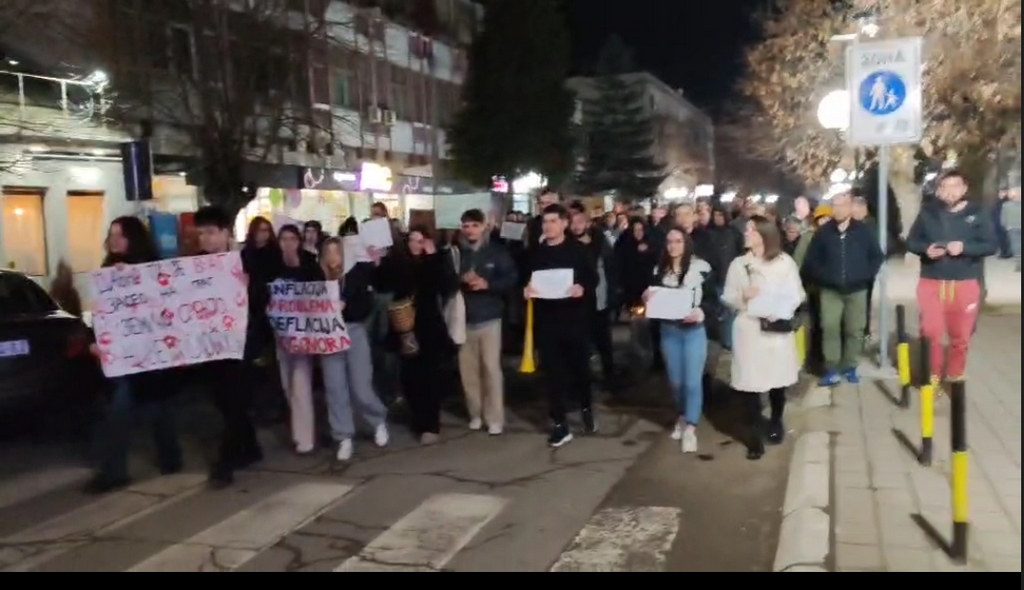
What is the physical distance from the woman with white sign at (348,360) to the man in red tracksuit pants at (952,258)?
4.51 metres

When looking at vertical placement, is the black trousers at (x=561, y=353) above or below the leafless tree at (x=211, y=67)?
below

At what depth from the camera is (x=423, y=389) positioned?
862cm

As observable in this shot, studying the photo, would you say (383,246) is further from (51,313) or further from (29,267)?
(29,267)

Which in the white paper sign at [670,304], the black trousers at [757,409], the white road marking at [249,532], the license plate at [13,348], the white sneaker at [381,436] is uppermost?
the white paper sign at [670,304]

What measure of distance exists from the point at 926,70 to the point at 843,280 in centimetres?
Result: 761

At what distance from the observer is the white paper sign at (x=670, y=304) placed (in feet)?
25.6

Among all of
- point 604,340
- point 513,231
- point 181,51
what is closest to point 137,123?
point 181,51

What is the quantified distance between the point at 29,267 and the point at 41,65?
3.70 metres

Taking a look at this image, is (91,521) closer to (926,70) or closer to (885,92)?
(885,92)

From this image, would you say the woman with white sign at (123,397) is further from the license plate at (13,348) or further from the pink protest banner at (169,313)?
the license plate at (13,348)

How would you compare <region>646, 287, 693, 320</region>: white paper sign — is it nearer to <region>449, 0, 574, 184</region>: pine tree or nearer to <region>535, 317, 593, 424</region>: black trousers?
<region>535, 317, 593, 424</region>: black trousers

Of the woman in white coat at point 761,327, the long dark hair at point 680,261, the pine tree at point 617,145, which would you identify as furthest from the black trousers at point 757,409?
the pine tree at point 617,145

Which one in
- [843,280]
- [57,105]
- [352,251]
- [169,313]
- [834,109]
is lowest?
[843,280]
